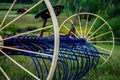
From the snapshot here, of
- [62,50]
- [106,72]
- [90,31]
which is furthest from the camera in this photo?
[90,31]

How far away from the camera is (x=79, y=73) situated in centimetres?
538

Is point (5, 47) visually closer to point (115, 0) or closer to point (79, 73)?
point (79, 73)

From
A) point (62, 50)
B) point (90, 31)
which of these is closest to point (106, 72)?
point (62, 50)

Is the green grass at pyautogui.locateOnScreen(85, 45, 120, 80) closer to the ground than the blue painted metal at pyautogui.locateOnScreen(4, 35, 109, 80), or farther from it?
closer to the ground

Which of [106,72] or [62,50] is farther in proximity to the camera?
[106,72]

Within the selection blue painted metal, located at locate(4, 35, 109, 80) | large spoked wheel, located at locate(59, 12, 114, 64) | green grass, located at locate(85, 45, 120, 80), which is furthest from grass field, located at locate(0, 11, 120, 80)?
blue painted metal, located at locate(4, 35, 109, 80)

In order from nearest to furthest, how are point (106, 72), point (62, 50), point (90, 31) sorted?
point (62, 50)
point (106, 72)
point (90, 31)

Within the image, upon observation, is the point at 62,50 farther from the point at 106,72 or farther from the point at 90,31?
the point at 90,31

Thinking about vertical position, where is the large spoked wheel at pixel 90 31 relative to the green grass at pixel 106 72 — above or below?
above

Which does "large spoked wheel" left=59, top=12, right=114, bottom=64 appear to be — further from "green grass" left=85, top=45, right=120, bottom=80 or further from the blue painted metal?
the blue painted metal

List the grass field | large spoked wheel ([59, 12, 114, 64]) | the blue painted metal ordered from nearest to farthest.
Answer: the blue painted metal → the grass field → large spoked wheel ([59, 12, 114, 64])

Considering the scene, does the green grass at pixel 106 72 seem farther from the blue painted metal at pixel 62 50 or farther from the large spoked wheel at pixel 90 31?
the blue painted metal at pixel 62 50

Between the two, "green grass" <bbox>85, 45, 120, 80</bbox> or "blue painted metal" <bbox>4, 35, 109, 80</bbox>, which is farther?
"green grass" <bbox>85, 45, 120, 80</bbox>

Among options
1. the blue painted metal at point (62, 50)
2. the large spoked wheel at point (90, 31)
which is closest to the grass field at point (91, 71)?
the large spoked wheel at point (90, 31)
